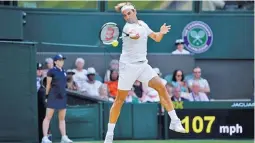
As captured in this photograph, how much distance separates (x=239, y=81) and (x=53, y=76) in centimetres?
651

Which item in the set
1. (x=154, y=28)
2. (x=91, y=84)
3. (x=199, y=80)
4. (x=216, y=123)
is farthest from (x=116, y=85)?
(x=154, y=28)

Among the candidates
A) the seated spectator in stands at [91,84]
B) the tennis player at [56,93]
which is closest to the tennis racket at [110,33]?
the tennis player at [56,93]

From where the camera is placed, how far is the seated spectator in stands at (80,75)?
1575 cm

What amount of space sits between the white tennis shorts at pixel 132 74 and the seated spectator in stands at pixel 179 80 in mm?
5354

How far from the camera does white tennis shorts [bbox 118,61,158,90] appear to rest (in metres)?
10.5

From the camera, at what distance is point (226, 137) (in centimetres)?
1525

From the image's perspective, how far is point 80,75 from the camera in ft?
52.5

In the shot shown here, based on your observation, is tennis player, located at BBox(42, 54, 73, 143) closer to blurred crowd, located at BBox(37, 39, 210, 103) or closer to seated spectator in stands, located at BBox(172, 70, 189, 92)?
blurred crowd, located at BBox(37, 39, 210, 103)

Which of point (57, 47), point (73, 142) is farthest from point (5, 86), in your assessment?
→ point (57, 47)

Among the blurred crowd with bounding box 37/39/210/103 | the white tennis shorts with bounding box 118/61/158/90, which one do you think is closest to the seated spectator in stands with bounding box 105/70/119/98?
the blurred crowd with bounding box 37/39/210/103

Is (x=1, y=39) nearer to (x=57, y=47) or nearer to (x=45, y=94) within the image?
(x=45, y=94)

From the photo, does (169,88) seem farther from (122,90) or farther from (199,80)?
(122,90)

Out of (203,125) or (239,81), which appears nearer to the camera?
(203,125)

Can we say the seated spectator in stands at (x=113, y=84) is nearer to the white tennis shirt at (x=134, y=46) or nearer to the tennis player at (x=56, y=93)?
the tennis player at (x=56, y=93)
